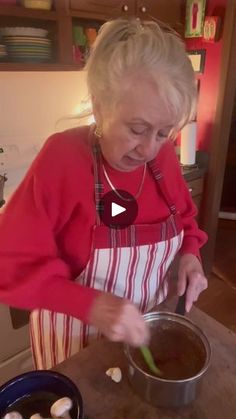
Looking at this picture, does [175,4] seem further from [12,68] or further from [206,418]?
[206,418]

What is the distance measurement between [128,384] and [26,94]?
4.68ft

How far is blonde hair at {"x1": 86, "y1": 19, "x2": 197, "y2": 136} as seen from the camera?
23.2 inches

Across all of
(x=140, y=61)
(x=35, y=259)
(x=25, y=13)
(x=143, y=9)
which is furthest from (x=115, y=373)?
(x=143, y=9)

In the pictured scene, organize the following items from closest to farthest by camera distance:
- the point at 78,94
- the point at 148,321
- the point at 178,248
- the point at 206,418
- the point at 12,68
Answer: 1. the point at 206,418
2. the point at 148,321
3. the point at 178,248
4. the point at 12,68
5. the point at 78,94

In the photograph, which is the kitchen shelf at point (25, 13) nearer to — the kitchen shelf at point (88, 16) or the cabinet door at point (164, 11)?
the kitchen shelf at point (88, 16)

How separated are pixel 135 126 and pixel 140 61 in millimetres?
111

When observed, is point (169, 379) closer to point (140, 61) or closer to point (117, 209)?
point (117, 209)

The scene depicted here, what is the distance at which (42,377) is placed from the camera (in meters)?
0.56

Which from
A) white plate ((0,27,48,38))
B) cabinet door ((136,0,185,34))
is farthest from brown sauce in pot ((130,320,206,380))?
cabinet door ((136,0,185,34))

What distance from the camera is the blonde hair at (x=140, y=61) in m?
0.59

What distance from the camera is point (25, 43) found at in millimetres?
1370

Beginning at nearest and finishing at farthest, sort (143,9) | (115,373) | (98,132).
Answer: (115,373), (98,132), (143,9)

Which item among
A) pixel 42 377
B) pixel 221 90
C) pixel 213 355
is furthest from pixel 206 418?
pixel 221 90

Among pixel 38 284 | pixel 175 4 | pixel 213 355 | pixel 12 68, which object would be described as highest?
pixel 175 4
